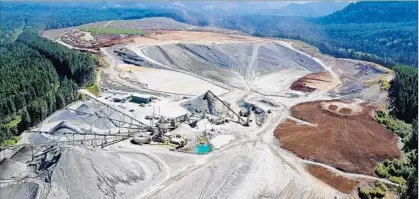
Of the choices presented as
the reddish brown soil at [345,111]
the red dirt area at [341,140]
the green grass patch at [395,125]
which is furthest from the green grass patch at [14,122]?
the green grass patch at [395,125]

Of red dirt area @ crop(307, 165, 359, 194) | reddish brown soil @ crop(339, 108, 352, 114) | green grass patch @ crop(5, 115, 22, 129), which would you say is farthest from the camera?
reddish brown soil @ crop(339, 108, 352, 114)

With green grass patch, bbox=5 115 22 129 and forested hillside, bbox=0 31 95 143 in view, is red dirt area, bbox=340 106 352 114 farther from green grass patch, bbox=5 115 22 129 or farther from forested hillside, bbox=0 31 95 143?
green grass patch, bbox=5 115 22 129

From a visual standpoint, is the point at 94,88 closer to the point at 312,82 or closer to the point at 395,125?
the point at 312,82

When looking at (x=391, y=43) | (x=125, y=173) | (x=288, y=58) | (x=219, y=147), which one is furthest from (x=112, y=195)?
(x=391, y=43)

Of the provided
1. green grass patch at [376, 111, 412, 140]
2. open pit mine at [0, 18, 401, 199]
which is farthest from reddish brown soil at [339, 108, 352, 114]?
green grass patch at [376, 111, 412, 140]

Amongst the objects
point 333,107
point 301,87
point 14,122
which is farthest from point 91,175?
point 301,87

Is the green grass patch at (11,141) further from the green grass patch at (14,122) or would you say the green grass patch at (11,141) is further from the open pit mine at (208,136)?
the green grass patch at (14,122)
